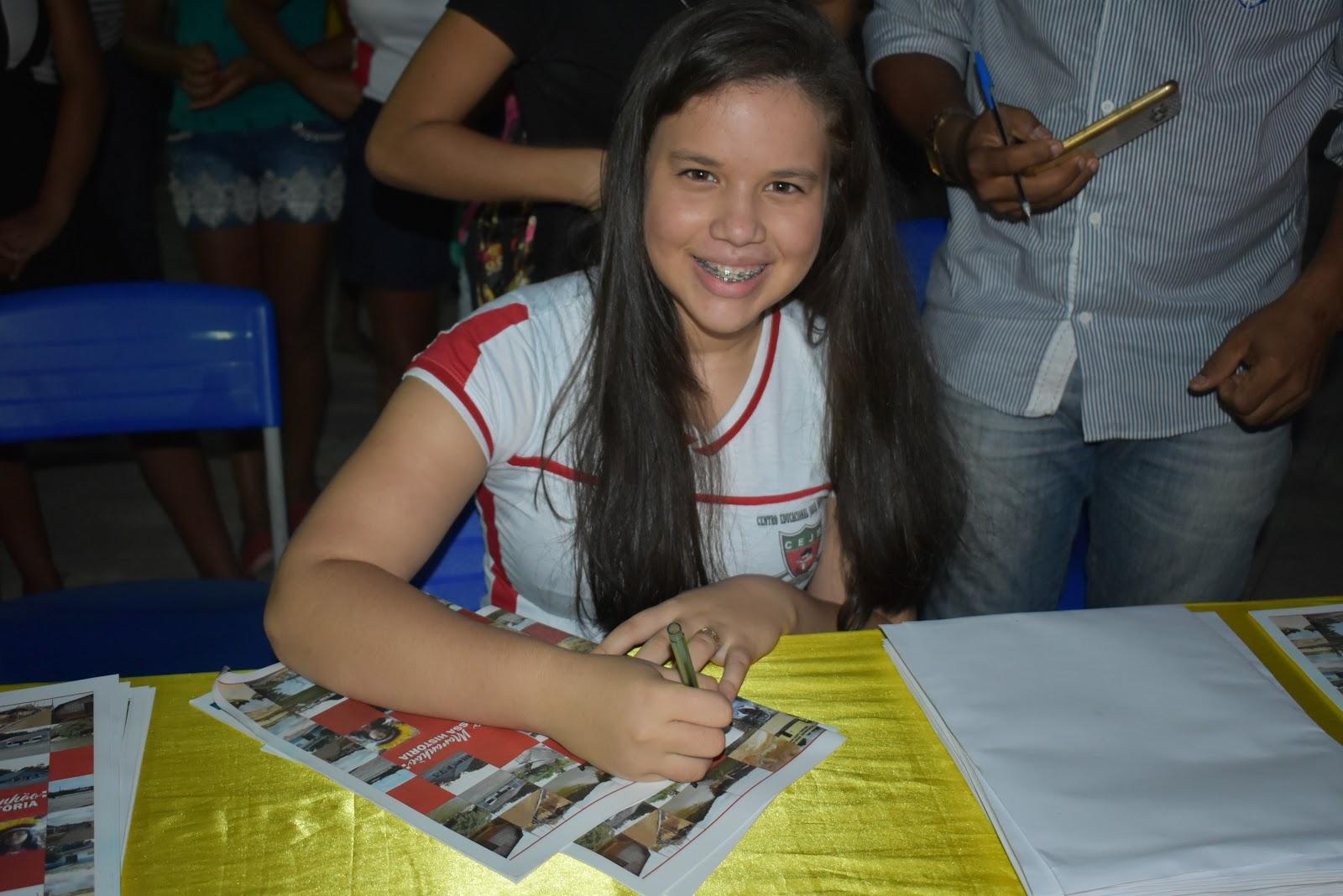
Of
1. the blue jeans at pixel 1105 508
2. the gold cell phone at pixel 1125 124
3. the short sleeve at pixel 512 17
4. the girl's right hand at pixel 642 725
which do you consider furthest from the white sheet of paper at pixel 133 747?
the gold cell phone at pixel 1125 124

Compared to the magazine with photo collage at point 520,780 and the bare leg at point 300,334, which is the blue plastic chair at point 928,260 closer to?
the magazine with photo collage at point 520,780

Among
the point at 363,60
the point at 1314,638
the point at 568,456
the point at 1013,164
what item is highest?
the point at 363,60

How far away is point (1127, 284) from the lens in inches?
62.3

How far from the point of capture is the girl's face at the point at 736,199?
1293mm

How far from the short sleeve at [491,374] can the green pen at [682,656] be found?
36 centimetres

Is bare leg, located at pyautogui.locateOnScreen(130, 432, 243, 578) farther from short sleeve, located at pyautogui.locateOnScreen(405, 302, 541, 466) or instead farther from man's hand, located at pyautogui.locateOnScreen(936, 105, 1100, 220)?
man's hand, located at pyautogui.locateOnScreen(936, 105, 1100, 220)

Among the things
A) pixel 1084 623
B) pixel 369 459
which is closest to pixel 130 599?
pixel 369 459

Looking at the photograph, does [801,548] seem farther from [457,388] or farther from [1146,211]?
[1146,211]

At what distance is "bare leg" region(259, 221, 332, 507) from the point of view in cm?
290

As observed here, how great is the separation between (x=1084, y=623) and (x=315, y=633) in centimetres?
76

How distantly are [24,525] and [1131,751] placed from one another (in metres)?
2.35

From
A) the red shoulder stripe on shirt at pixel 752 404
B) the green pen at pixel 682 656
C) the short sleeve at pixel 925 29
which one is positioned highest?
the short sleeve at pixel 925 29

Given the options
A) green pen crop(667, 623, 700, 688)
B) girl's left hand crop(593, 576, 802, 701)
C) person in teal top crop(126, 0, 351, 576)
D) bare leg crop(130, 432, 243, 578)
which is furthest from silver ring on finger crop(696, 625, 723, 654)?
person in teal top crop(126, 0, 351, 576)

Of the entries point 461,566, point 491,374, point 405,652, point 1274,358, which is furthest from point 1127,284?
point 405,652
